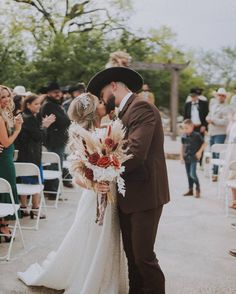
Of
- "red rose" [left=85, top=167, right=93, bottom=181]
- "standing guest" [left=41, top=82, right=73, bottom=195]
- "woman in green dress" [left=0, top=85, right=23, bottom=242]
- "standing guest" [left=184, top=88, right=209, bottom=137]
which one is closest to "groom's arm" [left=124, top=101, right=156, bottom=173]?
"red rose" [left=85, top=167, right=93, bottom=181]

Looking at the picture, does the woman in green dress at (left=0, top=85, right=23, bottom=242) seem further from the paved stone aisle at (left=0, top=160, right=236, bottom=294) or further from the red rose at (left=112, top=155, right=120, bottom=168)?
the red rose at (left=112, top=155, right=120, bottom=168)

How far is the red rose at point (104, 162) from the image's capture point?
10.3 feet

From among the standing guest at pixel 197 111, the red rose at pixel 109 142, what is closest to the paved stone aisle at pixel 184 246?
the red rose at pixel 109 142

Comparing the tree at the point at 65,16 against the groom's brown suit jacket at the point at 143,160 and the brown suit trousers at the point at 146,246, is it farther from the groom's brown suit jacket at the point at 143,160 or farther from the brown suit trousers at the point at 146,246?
the brown suit trousers at the point at 146,246

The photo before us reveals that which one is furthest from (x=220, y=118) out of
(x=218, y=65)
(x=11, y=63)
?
(x=218, y=65)

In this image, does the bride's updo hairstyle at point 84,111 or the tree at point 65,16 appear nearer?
the bride's updo hairstyle at point 84,111

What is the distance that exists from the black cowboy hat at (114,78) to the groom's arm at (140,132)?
0.96 ft

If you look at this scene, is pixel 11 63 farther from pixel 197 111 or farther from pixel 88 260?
pixel 88 260

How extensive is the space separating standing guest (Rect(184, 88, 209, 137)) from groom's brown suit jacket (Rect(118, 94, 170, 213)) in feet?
27.6

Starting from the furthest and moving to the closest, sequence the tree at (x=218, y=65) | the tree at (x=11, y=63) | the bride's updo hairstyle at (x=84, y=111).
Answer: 1. the tree at (x=218, y=65)
2. the tree at (x=11, y=63)
3. the bride's updo hairstyle at (x=84, y=111)

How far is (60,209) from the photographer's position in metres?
7.20

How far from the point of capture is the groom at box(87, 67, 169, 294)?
3.22m

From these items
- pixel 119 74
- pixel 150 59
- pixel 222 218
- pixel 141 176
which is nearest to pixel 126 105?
pixel 119 74

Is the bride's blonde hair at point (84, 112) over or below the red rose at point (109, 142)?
over
